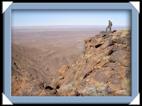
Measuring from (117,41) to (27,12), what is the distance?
2.54 ft

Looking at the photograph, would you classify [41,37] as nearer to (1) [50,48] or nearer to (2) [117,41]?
(1) [50,48]

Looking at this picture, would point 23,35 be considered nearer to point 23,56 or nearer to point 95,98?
point 23,56

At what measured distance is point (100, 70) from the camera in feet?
25.2

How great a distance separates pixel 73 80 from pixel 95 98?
0.24 metres

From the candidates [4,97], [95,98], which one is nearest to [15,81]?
[4,97]

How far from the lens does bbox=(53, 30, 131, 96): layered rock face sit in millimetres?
7633

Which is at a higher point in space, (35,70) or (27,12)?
(27,12)

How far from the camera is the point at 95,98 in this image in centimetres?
761

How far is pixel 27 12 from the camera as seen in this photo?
7.63m

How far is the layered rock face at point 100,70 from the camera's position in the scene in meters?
7.63

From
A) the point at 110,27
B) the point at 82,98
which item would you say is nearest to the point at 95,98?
the point at 82,98

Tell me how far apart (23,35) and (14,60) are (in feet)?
0.71

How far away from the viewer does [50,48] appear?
25.0ft

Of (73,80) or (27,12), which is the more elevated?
(27,12)
